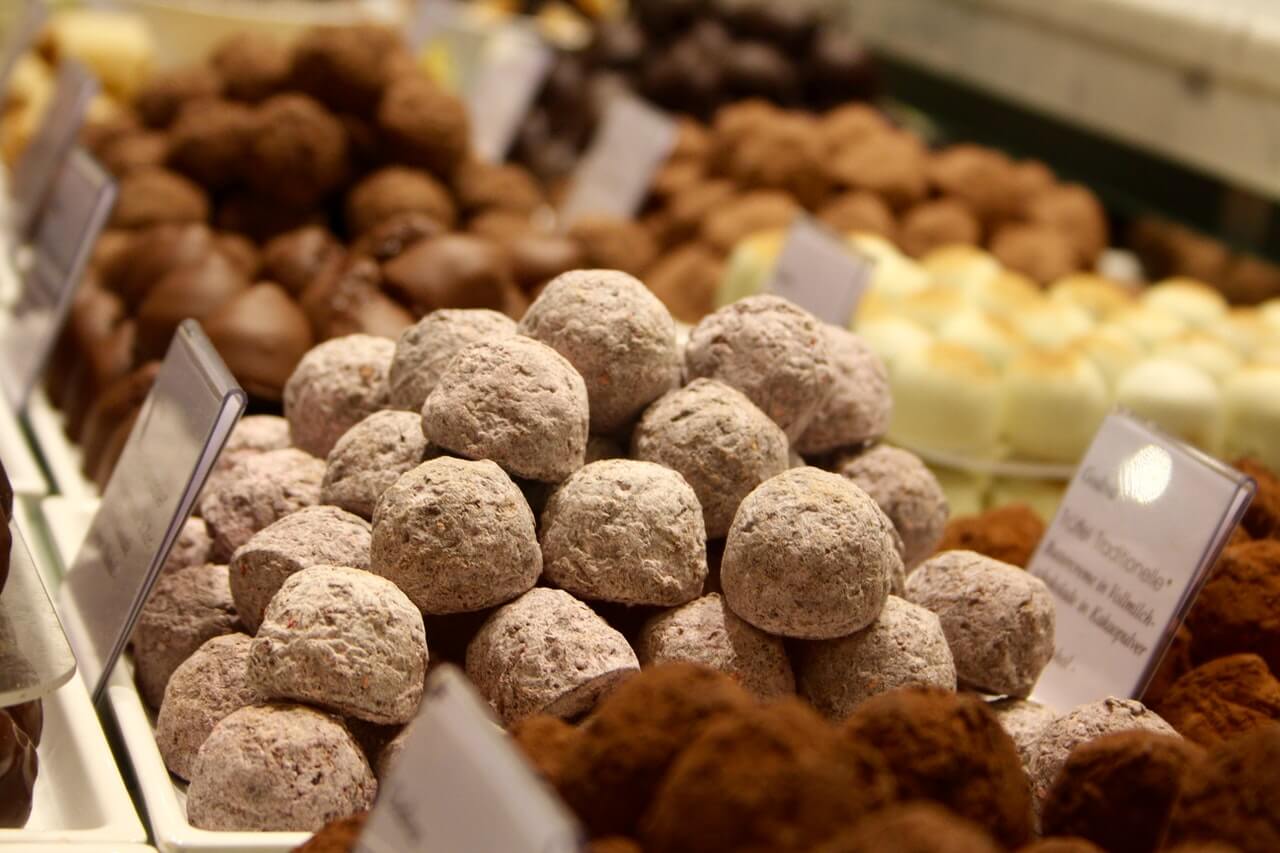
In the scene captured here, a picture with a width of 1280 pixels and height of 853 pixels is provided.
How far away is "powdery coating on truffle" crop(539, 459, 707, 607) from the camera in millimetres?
1217

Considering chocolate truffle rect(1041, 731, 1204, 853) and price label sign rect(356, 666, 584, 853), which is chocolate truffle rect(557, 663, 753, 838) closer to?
price label sign rect(356, 666, 584, 853)

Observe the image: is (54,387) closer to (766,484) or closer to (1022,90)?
(766,484)

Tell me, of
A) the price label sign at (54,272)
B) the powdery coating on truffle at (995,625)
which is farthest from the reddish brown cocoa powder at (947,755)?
the price label sign at (54,272)

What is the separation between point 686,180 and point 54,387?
50.8 inches

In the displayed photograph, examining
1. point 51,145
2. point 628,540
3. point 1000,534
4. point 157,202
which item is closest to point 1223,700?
point 1000,534

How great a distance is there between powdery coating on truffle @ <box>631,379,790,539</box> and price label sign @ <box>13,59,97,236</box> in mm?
1337

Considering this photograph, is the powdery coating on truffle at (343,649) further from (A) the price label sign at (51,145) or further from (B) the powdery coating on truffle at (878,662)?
(A) the price label sign at (51,145)

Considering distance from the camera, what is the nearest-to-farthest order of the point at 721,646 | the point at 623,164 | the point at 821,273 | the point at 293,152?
the point at 721,646 → the point at 821,273 → the point at 293,152 → the point at 623,164

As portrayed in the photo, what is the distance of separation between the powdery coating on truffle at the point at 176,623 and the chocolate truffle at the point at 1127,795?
76 cm

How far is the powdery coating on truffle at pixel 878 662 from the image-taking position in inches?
47.3

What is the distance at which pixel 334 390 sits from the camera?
4.79 ft

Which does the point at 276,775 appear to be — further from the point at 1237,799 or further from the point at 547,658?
the point at 1237,799

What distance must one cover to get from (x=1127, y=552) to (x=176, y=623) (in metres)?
0.91

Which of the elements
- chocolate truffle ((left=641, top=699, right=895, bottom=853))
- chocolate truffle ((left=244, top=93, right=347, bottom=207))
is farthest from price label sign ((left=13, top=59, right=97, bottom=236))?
chocolate truffle ((left=641, top=699, right=895, bottom=853))
